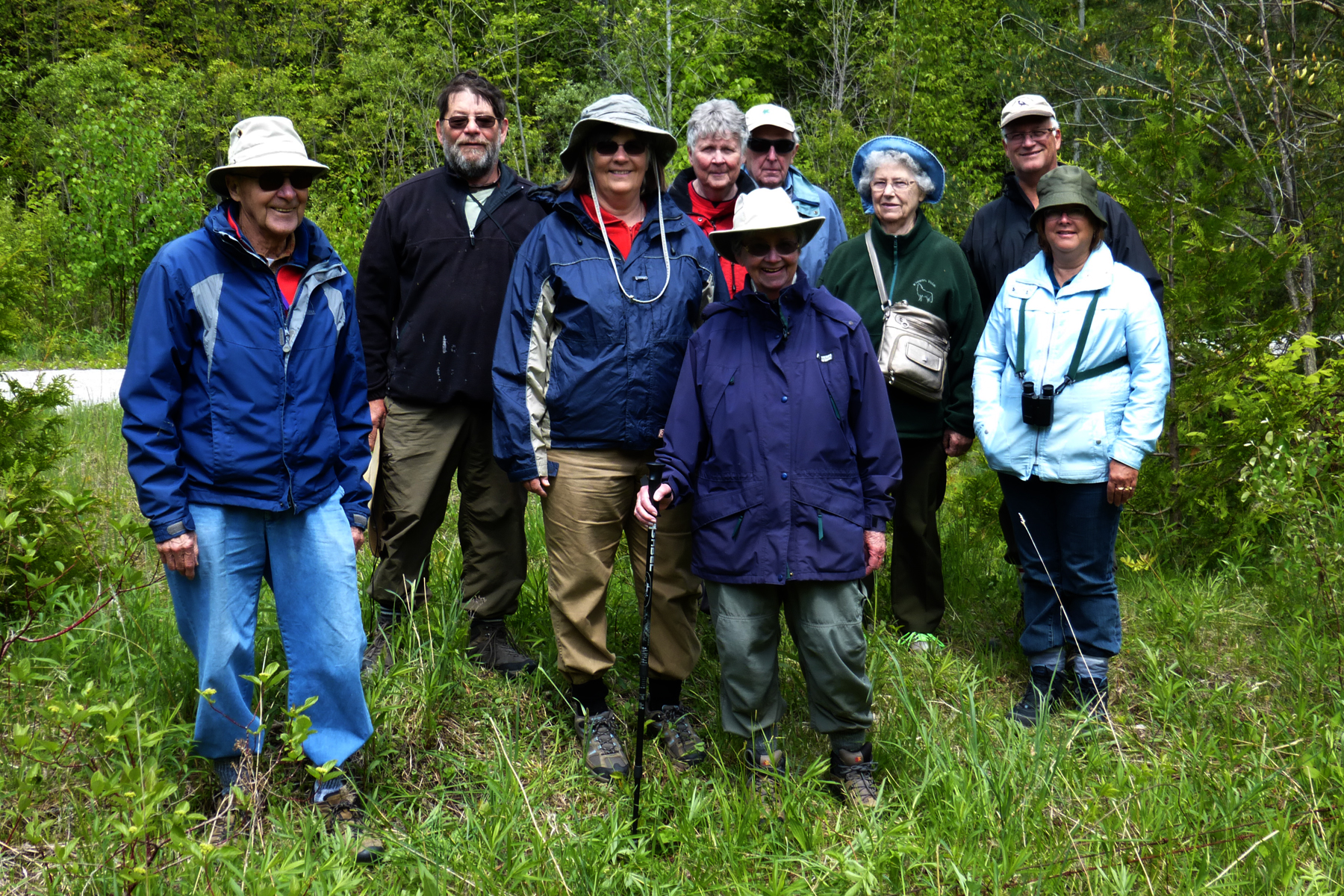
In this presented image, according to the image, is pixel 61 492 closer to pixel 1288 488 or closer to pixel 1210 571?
pixel 1288 488

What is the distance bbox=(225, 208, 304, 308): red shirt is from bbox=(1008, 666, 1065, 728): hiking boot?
292 cm

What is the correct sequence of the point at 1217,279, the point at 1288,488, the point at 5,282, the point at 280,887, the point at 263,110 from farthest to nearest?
the point at 263,110 → the point at 1217,279 → the point at 5,282 → the point at 1288,488 → the point at 280,887

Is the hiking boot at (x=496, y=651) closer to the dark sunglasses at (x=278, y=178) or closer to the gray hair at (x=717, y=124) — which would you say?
the dark sunglasses at (x=278, y=178)

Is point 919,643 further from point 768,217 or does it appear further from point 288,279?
point 288,279

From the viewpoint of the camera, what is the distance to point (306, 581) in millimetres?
3148

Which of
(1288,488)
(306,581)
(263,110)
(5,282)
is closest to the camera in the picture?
(306,581)

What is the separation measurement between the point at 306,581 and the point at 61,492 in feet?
2.35

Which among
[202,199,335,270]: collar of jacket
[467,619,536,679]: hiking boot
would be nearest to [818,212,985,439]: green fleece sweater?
[467,619,536,679]: hiking boot

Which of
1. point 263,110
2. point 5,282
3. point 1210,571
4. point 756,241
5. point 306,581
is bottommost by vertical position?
point 1210,571

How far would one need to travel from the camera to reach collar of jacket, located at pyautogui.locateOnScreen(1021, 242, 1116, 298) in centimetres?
372

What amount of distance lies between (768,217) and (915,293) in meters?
1.20

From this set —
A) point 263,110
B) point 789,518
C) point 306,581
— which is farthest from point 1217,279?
point 263,110

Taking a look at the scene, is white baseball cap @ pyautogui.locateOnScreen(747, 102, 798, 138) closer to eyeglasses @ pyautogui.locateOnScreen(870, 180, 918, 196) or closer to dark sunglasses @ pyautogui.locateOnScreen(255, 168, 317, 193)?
eyeglasses @ pyautogui.locateOnScreen(870, 180, 918, 196)

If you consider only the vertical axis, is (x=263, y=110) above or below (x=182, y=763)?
above
